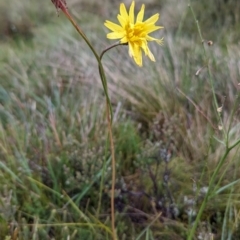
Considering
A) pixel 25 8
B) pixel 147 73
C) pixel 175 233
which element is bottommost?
pixel 175 233

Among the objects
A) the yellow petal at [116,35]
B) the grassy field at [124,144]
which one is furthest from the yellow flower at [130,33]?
the grassy field at [124,144]

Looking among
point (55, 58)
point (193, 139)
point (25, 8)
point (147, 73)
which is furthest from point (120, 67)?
point (25, 8)

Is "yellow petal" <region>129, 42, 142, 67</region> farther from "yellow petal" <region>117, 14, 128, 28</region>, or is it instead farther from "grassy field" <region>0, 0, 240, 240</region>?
"grassy field" <region>0, 0, 240, 240</region>

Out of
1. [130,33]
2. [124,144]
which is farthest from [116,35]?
[124,144]

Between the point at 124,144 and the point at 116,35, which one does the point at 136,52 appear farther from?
the point at 124,144

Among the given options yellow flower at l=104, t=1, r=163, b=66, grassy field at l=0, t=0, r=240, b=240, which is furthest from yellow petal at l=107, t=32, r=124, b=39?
grassy field at l=0, t=0, r=240, b=240

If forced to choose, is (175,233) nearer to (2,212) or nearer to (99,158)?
(99,158)

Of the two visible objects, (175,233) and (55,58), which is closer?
(175,233)

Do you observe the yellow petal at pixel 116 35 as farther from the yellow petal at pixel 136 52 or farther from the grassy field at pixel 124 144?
the grassy field at pixel 124 144

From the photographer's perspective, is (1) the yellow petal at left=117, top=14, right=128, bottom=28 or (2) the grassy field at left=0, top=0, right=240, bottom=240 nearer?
→ (1) the yellow petal at left=117, top=14, right=128, bottom=28
